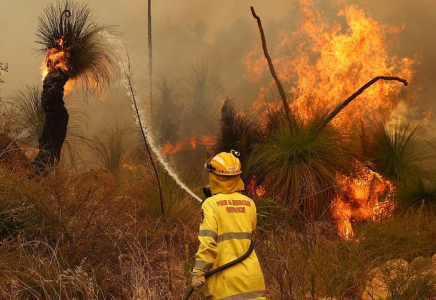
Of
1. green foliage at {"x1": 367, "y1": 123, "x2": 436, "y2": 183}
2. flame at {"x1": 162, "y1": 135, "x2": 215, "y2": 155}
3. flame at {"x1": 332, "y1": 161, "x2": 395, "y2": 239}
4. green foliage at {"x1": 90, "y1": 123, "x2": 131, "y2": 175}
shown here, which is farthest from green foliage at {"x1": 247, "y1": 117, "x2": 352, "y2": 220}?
flame at {"x1": 162, "y1": 135, "x2": 215, "y2": 155}

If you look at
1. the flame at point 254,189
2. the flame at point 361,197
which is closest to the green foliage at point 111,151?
the flame at point 254,189

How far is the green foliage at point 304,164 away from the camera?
9.64 m

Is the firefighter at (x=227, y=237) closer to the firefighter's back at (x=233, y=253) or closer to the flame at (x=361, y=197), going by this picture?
the firefighter's back at (x=233, y=253)

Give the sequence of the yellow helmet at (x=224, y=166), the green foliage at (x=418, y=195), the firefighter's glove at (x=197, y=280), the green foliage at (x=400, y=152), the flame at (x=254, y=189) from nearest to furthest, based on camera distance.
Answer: the firefighter's glove at (x=197, y=280)
the yellow helmet at (x=224, y=166)
the green foliage at (x=418, y=195)
the flame at (x=254, y=189)
the green foliage at (x=400, y=152)

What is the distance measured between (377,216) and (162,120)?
29.2 ft

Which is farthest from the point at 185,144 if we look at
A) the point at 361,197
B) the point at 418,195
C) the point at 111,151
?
the point at 418,195

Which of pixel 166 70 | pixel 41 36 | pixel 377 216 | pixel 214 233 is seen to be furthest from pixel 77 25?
pixel 166 70

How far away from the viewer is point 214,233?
4352mm

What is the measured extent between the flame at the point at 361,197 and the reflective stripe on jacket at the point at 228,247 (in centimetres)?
533

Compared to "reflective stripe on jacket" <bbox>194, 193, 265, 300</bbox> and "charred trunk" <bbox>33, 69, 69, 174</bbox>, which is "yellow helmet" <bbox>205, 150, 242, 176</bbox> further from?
"charred trunk" <bbox>33, 69, 69, 174</bbox>

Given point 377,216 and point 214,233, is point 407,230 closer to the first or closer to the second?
point 377,216

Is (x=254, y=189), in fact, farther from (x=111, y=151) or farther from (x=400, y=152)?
(x=111, y=151)

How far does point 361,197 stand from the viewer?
1020cm

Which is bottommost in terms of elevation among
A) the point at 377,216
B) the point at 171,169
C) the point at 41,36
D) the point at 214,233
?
the point at 377,216
